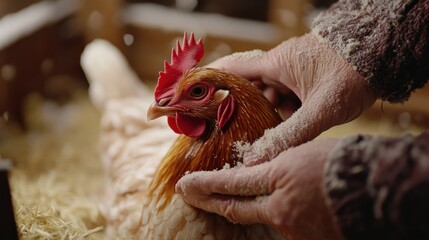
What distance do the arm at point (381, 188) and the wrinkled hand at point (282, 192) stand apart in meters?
0.05

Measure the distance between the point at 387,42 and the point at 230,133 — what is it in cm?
43

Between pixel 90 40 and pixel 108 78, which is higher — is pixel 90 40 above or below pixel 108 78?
above

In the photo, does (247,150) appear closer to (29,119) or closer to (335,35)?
(335,35)

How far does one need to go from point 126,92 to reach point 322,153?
132cm

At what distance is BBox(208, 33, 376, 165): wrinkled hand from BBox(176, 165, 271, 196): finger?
0.09 meters

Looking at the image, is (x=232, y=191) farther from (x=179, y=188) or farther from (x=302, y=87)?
(x=302, y=87)

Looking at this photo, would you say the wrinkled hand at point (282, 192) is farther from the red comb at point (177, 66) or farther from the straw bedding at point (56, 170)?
the straw bedding at point (56, 170)

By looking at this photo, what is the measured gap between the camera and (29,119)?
3.01m

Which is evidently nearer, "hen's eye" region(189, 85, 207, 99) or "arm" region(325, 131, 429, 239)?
"arm" region(325, 131, 429, 239)

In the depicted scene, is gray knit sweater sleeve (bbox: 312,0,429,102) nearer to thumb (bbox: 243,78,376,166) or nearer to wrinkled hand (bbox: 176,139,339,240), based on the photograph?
thumb (bbox: 243,78,376,166)

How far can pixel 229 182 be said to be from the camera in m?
1.27

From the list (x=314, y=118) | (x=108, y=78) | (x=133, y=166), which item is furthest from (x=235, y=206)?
(x=108, y=78)

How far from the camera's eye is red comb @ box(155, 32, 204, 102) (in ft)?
4.77

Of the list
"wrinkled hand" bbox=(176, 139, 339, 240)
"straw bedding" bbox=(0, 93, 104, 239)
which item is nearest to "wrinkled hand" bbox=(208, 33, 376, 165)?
"wrinkled hand" bbox=(176, 139, 339, 240)
